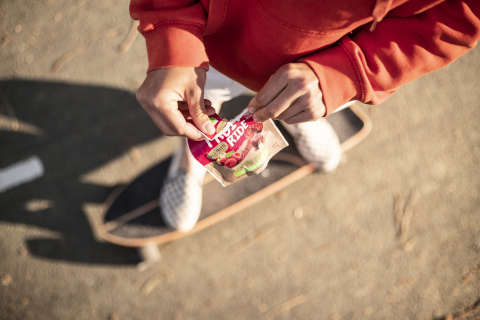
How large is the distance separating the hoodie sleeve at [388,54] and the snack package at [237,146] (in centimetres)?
24

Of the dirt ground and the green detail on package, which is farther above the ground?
the green detail on package

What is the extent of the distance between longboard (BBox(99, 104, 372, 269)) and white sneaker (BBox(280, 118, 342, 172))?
0.06 metres

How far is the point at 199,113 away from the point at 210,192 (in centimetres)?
99

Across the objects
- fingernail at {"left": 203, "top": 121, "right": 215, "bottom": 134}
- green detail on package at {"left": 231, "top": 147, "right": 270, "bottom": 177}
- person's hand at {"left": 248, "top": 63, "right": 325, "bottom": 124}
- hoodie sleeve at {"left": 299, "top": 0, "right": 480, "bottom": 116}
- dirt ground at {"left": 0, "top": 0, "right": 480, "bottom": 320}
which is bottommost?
dirt ground at {"left": 0, "top": 0, "right": 480, "bottom": 320}

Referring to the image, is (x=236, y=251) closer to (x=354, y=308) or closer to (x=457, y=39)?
(x=354, y=308)

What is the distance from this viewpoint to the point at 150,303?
1.74 meters

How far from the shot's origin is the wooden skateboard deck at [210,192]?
1692mm

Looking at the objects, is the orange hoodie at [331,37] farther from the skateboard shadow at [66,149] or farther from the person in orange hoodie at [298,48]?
the skateboard shadow at [66,149]

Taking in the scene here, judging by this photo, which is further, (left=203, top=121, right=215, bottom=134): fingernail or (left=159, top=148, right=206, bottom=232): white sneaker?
(left=159, top=148, right=206, bottom=232): white sneaker

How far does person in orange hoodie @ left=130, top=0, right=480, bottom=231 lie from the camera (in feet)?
2.26

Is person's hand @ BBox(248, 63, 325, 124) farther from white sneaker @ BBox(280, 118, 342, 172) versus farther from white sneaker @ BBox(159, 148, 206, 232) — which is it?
white sneaker @ BBox(159, 148, 206, 232)

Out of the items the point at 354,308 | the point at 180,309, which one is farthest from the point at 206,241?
the point at 354,308

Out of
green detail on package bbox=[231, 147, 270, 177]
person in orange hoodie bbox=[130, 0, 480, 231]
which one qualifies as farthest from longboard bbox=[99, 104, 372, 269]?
person in orange hoodie bbox=[130, 0, 480, 231]

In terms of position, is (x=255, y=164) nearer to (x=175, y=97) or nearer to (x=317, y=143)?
(x=175, y=97)
